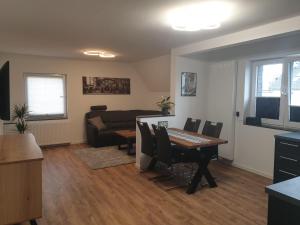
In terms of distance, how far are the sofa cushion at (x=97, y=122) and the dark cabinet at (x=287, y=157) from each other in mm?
4179

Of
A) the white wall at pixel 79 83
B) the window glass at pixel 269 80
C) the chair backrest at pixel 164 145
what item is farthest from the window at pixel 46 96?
the window glass at pixel 269 80

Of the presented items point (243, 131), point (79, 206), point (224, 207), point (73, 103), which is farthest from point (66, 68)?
point (224, 207)

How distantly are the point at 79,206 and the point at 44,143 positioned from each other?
359cm

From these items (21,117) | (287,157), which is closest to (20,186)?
(287,157)

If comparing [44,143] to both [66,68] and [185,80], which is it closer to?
[66,68]

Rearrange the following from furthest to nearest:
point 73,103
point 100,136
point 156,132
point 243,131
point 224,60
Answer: point 73,103
point 100,136
point 224,60
point 243,131
point 156,132

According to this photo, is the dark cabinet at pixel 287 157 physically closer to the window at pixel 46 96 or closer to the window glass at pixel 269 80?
the window glass at pixel 269 80

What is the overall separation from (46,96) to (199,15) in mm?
4841

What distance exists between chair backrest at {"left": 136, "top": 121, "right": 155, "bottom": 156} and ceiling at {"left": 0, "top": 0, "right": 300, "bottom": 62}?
148 cm

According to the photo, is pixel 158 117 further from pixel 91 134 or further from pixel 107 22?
pixel 91 134

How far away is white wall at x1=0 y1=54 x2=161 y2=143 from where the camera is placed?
5.71 m

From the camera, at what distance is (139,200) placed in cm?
315

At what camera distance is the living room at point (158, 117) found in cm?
246

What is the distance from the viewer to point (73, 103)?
645 cm
